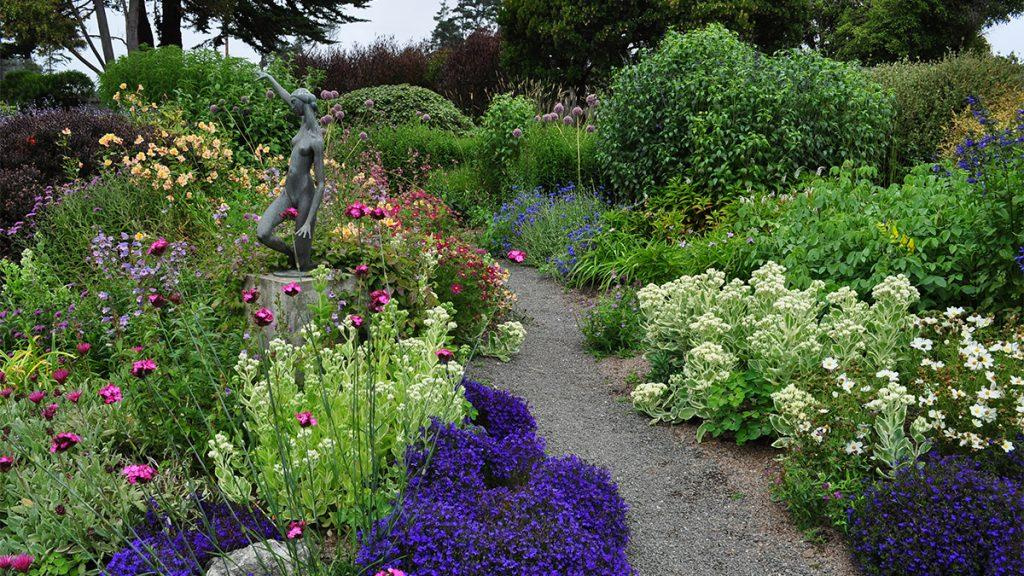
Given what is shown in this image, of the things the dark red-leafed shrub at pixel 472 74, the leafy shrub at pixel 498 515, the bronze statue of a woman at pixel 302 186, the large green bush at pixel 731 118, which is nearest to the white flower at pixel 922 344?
the leafy shrub at pixel 498 515

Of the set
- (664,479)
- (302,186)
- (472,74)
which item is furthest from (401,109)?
(664,479)

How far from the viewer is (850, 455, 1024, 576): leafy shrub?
270 centimetres

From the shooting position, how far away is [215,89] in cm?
1134

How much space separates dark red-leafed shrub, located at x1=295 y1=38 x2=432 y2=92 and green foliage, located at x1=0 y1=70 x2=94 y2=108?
6.88m

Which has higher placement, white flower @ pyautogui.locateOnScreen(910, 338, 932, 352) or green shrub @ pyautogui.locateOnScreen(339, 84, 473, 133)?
green shrub @ pyautogui.locateOnScreen(339, 84, 473, 133)

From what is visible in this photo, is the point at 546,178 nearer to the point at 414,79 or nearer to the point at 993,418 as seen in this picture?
the point at 993,418

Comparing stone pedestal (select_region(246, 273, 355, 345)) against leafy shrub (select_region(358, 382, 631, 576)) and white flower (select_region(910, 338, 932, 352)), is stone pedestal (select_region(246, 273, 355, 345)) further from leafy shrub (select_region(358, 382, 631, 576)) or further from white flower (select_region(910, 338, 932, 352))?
white flower (select_region(910, 338, 932, 352))

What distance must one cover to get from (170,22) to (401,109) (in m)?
10.9

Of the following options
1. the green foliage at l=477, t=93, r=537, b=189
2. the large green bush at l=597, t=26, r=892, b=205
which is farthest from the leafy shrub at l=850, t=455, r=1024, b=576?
the green foliage at l=477, t=93, r=537, b=189

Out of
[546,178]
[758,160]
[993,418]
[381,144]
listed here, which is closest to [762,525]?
[993,418]

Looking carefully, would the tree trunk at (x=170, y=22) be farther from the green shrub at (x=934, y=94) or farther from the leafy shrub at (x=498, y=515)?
the leafy shrub at (x=498, y=515)

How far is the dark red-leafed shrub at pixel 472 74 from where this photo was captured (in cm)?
2184

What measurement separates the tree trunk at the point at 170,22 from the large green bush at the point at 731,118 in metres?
17.4

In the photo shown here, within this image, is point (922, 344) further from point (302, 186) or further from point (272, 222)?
point (272, 222)
